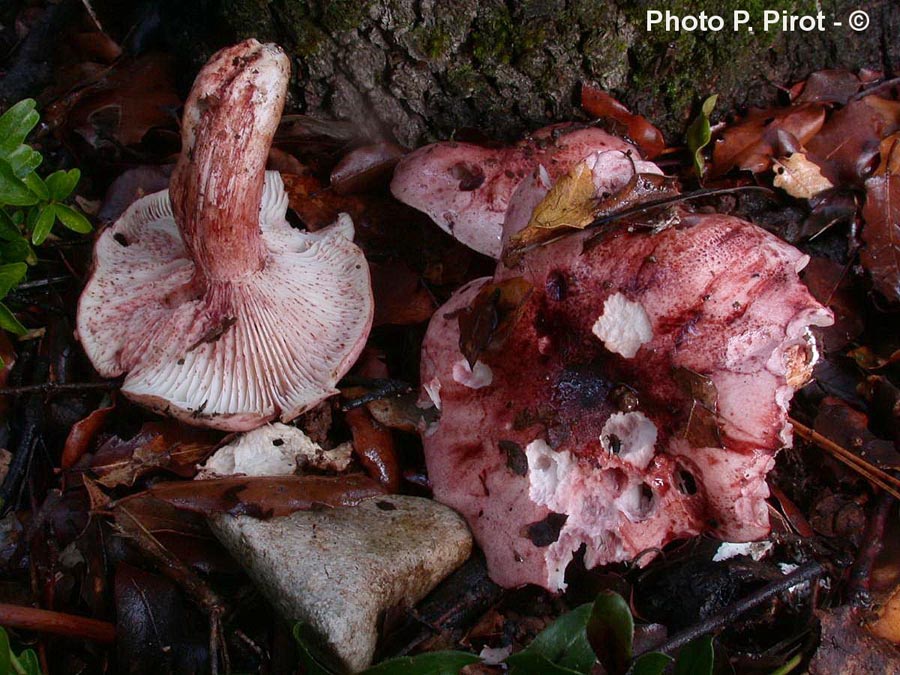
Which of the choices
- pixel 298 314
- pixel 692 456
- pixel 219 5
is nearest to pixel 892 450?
pixel 692 456

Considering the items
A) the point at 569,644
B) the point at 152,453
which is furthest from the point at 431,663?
the point at 152,453

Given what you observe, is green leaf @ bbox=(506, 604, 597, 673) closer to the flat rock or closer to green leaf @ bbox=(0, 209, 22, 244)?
the flat rock

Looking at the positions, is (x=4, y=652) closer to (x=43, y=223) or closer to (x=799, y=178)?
(x=43, y=223)

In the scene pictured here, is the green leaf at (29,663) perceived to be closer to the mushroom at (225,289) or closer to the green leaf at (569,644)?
the mushroom at (225,289)

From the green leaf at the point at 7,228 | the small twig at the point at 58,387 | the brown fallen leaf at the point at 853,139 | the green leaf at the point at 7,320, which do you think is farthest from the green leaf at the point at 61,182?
the brown fallen leaf at the point at 853,139

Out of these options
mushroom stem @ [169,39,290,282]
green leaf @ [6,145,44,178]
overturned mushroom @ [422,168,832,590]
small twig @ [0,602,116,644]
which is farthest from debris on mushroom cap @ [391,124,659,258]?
small twig @ [0,602,116,644]

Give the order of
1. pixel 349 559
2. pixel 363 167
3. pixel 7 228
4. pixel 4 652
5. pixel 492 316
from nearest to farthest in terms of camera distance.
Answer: pixel 4 652 → pixel 349 559 → pixel 492 316 → pixel 7 228 → pixel 363 167

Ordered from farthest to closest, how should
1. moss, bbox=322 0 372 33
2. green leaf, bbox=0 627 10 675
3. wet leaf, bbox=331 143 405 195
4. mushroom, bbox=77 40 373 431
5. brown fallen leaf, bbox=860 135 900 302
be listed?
wet leaf, bbox=331 143 405 195 < brown fallen leaf, bbox=860 135 900 302 < moss, bbox=322 0 372 33 < mushroom, bbox=77 40 373 431 < green leaf, bbox=0 627 10 675

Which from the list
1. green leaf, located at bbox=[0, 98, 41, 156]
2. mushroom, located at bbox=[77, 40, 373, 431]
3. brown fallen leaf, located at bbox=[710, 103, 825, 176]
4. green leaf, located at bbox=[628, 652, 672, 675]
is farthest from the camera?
brown fallen leaf, located at bbox=[710, 103, 825, 176]
